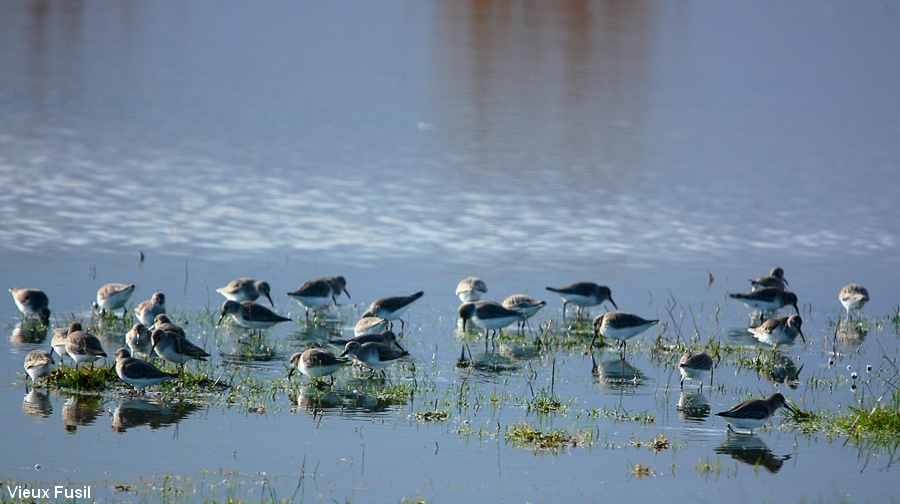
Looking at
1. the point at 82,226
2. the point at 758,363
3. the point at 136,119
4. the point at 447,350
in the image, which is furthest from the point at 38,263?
the point at 136,119

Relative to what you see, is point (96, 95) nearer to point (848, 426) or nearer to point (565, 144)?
point (565, 144)

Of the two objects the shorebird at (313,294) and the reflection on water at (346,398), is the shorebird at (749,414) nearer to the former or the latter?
the reflection on water at (346,398)

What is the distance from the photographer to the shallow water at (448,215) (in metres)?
11.3

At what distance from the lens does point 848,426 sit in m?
12.3

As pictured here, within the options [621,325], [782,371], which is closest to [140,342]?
[621,325]

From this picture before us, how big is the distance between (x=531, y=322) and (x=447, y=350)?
2.38m

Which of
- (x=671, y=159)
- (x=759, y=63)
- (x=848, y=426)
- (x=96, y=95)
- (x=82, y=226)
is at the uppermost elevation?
(x=759, y=63)

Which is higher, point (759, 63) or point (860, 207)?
point (759, 63)

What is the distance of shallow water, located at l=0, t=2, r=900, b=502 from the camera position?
11258mm

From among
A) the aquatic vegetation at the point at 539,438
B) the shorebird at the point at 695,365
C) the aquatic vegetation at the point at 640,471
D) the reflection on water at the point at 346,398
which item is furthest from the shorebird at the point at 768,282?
the aquatic vegetation at the point at 640,471

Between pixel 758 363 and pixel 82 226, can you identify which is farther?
pixel 82 226

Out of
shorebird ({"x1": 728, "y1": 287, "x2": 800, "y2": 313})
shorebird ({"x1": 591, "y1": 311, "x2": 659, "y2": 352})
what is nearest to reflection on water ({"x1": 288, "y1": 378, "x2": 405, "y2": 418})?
shorebird ({"x1": 591, "y1": 311, "x2": 659, "y2": 352})

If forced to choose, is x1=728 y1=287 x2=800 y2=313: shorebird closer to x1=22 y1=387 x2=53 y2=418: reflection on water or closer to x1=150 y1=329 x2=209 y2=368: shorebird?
x1=150 y1=329 x2=209 y2=368: shorebird

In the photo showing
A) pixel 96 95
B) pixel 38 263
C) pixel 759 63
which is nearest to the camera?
pixel 38 263
